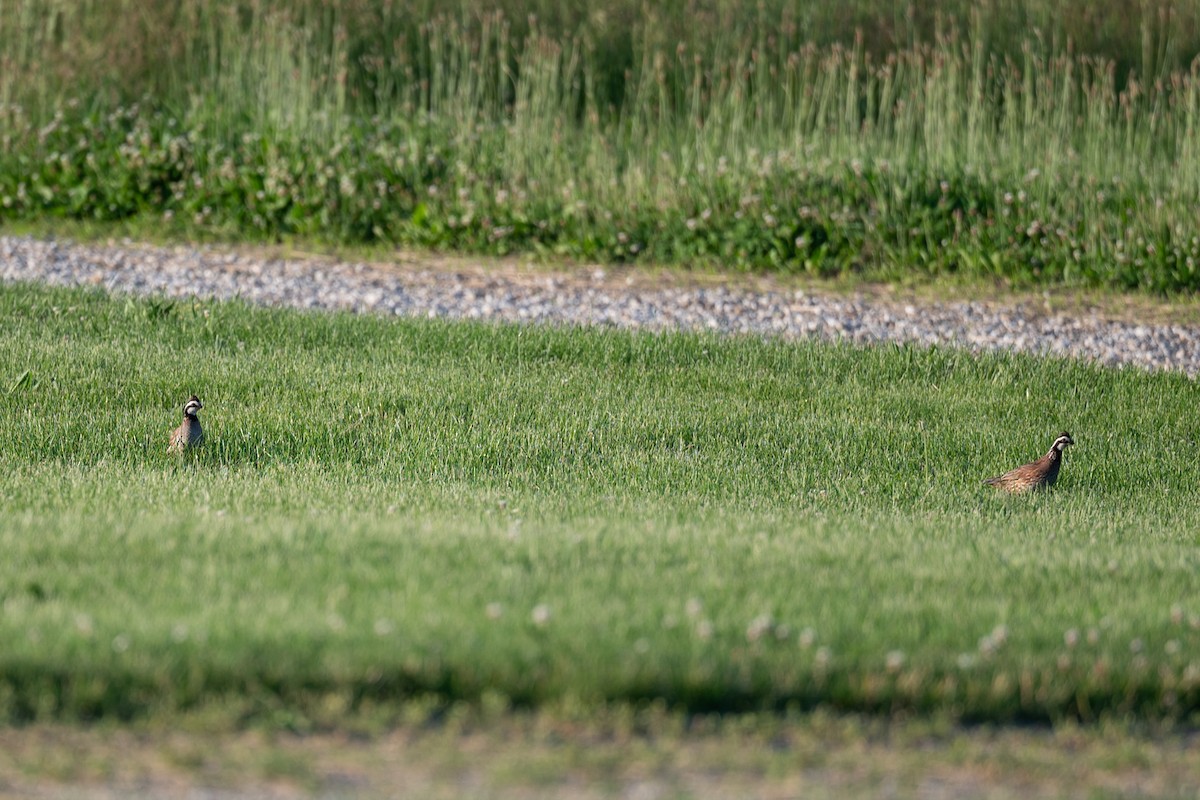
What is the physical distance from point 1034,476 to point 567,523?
294cm

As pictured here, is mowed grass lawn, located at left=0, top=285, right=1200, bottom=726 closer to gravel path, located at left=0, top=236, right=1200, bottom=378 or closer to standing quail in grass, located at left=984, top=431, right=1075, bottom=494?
standing quail in grass, located at left=984, top=431, right=1075, bottom=494

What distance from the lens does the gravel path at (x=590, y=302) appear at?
1202 centimetres

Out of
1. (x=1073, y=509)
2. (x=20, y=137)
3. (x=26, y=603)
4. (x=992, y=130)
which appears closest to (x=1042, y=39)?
(x=992, y=130)

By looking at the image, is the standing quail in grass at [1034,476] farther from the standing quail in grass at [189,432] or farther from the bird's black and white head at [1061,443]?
the standing quail in grass at [189,432]

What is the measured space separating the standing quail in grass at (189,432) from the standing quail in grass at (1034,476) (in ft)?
14.9

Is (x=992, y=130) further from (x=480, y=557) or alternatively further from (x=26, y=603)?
(x=26, y=603)

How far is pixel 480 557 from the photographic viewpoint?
19.8ft

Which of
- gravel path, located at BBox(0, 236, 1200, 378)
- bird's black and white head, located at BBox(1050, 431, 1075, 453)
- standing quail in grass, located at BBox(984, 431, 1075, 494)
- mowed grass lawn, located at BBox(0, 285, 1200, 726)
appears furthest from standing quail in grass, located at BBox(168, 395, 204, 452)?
bird's black and white head, located at BBox(1050, 431, 1075, 453)

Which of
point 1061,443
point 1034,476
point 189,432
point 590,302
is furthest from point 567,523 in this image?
point 590,302

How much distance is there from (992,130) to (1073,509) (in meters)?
7.88

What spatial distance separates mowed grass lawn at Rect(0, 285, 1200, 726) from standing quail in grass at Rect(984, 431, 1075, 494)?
18cm

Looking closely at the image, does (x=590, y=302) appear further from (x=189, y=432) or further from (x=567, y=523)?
(x=567, y=523)

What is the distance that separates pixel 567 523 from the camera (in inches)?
277

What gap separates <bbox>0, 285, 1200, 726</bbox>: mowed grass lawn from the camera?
16.1ft
